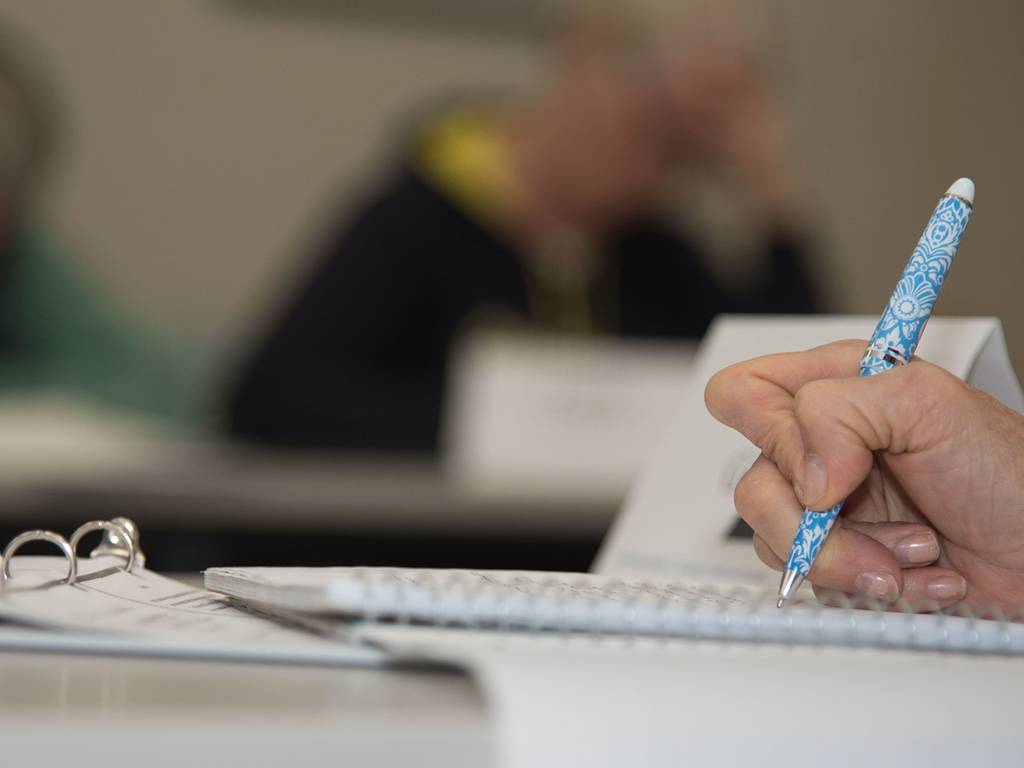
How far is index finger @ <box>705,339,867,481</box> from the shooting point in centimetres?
54

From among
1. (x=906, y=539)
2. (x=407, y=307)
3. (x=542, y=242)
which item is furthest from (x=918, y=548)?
(x=542, y=242)

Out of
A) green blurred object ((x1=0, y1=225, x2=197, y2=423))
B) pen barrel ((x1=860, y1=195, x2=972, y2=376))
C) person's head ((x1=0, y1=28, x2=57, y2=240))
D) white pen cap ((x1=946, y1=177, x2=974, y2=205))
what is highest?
person's head ((x1=0, y1=28, x2=57, y2=240))

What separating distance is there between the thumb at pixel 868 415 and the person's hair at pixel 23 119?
332 centimetres

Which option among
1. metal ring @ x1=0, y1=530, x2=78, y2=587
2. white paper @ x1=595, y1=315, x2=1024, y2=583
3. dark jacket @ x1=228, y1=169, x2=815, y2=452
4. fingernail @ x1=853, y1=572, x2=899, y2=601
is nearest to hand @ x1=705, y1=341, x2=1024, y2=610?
fingernail @ x1=853, y1=572, x2=899, y2=601

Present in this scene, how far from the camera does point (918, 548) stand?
0.55 metres

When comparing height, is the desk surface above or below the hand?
below

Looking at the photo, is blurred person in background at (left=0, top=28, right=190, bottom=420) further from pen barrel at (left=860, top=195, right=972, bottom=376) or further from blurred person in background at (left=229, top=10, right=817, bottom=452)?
pen barrel at (left=860, top=195, right=972, bottom=376)

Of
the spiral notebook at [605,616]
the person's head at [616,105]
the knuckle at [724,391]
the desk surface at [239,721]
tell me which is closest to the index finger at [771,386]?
the knuckle at [724,391]

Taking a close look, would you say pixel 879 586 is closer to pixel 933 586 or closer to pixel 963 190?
pixel 933 586

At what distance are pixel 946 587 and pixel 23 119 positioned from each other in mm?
3393

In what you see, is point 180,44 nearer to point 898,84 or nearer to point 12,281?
point 12,281

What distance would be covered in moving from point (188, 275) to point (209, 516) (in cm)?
195

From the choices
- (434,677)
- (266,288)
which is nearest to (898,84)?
(266,288)

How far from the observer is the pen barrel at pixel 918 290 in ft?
1.66
